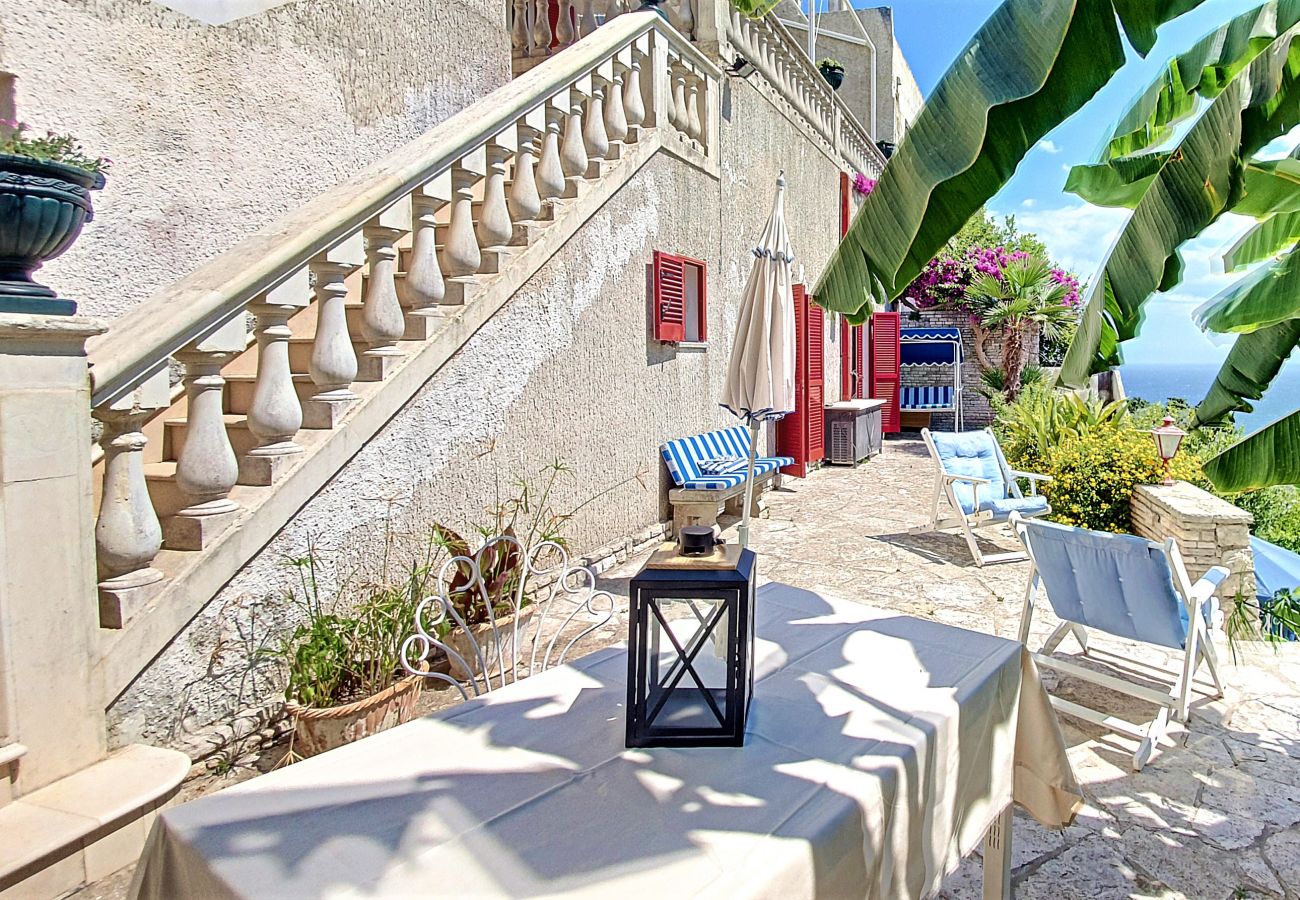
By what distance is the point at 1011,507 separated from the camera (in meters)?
7.54

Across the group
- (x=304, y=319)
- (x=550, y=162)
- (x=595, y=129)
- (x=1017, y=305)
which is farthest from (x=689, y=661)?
(x=1017, y=305)

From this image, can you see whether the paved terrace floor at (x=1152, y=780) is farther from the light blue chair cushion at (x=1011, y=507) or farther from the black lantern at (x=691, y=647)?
the black lantern at (x=691, y=647)

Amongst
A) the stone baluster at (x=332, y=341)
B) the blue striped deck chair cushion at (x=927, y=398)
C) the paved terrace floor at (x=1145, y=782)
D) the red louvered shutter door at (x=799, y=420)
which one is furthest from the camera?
the blue striped deck chair cushion at (x=927, y=398)

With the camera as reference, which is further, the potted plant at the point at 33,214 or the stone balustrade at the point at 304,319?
the stone balustrade at the point at 304,319

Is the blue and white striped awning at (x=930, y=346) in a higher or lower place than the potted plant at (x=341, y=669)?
higher

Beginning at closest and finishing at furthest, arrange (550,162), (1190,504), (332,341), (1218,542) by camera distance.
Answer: (332,341) < (550,162) < (1218,542) < (1190,504)

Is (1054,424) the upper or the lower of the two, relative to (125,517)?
lower

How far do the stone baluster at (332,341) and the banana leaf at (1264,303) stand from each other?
4000 millimetres

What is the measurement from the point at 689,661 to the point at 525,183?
419cm

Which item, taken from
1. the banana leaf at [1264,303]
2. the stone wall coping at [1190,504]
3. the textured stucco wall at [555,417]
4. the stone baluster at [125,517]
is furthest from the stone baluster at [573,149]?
the stone wall coping at [1190,504]

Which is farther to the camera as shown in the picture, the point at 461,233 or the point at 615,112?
the point at 615,112

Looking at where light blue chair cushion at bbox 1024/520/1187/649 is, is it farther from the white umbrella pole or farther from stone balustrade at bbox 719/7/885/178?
stone balustrade at bbox 719/7/885/178

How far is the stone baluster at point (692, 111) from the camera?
26.4ft

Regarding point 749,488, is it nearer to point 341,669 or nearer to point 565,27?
point 341,669
